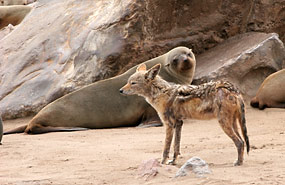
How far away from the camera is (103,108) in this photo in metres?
9.41

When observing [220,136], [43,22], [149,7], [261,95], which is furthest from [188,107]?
[43,22]

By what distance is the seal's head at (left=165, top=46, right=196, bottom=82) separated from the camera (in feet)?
31.0

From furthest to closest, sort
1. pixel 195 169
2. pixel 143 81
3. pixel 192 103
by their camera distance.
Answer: pixel 143 81 < pixel 192 103 < pixel 195 169

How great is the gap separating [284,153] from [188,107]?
37.9 inches

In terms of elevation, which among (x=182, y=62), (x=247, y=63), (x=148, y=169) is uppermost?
(x=148, y=169)

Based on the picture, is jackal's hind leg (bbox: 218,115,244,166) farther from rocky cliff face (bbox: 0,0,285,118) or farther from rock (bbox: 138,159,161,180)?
rocky cliff face (bbox: 0,0,285,118)

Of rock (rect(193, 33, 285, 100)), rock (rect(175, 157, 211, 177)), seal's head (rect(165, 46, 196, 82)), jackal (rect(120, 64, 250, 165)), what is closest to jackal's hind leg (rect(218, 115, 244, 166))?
jackal (rect(120, 64, 250, 165))

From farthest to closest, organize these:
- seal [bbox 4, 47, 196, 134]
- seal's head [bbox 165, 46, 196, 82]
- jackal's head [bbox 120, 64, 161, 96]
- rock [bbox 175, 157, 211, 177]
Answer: seal's head [bbox 165, 46, 196, 82]
seal [bbox 4, 47, 196, 134]
jackal's head [bbox 120, 64, 161, 96]
rock [bbox 175, 157, 211, 177]

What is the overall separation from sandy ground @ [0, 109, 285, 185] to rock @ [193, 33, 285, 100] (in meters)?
1.33

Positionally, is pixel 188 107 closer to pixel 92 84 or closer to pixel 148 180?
pixel 148 180

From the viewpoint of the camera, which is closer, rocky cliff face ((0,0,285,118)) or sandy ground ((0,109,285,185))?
sandy ground ((0,109,285,185))

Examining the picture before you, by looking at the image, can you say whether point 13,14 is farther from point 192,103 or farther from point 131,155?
point 192,103

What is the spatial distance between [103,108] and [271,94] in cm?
261

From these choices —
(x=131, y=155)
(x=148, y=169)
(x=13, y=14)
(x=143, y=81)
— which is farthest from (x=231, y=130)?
(x=13, y=14)
